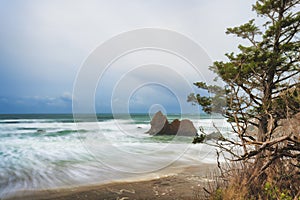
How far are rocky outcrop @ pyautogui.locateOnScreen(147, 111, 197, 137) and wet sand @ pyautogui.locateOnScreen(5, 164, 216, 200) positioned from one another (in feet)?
45.0

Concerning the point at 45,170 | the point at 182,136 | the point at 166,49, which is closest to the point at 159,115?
the point at 182,136

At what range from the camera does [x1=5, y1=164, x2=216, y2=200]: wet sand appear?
4.89m

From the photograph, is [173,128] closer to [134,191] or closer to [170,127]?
[170,127]

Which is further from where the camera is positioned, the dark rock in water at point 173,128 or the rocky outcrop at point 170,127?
the dark rock in water at point 173,128

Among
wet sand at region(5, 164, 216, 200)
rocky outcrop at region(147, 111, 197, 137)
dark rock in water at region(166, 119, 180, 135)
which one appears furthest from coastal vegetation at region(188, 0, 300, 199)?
dark rock in water at region(166, 119, 180, 135)

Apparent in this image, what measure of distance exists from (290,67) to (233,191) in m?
2.10

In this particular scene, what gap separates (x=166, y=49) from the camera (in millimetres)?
6211

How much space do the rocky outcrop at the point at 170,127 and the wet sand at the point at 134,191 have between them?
45.0 feet

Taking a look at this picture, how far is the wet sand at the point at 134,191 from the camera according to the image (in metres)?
4.89

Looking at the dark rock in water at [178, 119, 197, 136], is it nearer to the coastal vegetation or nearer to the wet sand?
the wet sand

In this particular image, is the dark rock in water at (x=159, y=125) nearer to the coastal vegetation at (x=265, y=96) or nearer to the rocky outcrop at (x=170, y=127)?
the rocky outcrop at (x=170, y=127)

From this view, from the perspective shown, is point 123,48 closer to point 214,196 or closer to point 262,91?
point 262,91

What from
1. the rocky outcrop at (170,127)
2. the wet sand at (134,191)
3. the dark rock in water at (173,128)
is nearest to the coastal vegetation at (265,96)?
the wet sand at (134,191)

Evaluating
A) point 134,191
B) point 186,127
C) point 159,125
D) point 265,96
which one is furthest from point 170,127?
point 265,96
